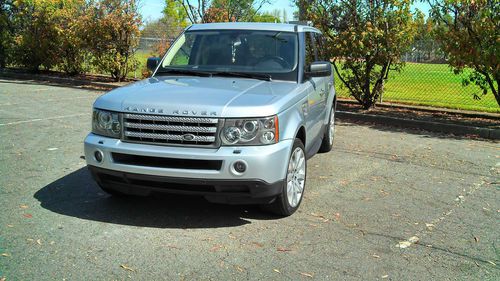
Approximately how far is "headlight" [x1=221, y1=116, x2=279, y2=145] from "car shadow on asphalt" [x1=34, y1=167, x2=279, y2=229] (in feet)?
2.83

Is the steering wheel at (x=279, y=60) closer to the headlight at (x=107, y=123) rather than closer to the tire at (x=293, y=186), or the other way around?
the tire at (x=293, y=186)

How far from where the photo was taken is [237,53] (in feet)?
19.1

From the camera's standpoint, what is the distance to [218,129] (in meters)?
4.32

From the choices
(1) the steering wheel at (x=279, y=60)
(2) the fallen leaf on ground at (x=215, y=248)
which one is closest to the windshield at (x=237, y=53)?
(1) the steering wheel at (x=279, y=60)

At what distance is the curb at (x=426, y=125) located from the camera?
9.81 metres

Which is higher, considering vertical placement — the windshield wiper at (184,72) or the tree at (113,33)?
the tree at (113,33)

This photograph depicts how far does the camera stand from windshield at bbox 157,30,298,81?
562 centimetres

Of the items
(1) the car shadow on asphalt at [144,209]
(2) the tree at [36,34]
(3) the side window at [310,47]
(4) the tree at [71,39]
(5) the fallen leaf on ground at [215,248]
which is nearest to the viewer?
(5) the fallen leaf on ground at [215,248]

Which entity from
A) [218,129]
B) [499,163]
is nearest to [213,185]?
[218,129]

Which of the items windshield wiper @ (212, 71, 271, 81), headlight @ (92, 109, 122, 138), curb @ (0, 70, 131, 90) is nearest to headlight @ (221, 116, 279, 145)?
headlight @ (92, 109, 122, 138)

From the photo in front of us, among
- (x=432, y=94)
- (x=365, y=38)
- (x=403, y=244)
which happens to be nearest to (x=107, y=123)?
(x=403, y=244)

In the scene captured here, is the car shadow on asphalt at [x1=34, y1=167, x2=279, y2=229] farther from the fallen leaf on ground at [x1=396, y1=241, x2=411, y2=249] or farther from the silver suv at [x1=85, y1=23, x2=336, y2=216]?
the fallen leaf on ground at [x1=396, y1=241, x2=411, y2=249]

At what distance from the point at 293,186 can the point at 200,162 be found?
1105 millimetres

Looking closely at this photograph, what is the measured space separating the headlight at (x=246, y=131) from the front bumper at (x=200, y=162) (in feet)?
0.19
